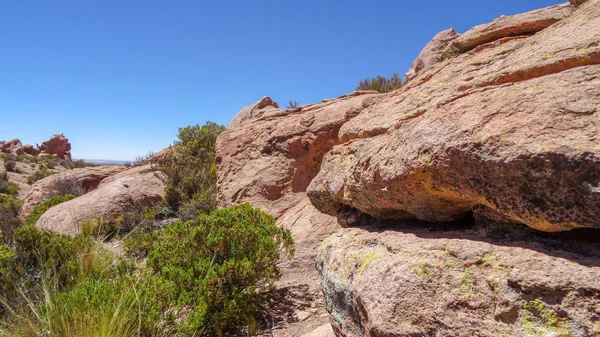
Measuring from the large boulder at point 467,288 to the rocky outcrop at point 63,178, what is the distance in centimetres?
1363

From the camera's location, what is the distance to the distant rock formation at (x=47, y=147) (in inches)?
1742

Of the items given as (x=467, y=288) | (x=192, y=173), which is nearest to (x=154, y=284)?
(x=467, y=288)

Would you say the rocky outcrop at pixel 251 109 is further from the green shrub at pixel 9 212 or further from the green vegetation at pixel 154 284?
the green vegetation at pixel 154 284

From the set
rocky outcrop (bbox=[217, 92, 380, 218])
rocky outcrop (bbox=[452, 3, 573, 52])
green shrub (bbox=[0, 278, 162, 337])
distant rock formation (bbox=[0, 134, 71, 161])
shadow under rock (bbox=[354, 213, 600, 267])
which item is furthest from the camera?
distant rock formation (bbox=[0, 134, 71, 161])

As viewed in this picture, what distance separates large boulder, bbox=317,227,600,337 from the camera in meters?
1.70

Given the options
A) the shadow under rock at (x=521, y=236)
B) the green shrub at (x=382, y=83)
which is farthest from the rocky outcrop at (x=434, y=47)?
the shadow under rock at (x=521, y=236)

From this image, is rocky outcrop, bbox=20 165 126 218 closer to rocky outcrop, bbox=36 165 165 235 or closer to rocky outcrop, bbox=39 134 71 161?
rocky outcrop, bbox=36 165 165 235

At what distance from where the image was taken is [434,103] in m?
3.01

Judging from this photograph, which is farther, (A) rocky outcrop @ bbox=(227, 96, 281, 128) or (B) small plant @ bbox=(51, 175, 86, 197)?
(A) rocky outcrop @ bbox=(227, 96, 281, 128)

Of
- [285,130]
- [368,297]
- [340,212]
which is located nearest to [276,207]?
[285,130]

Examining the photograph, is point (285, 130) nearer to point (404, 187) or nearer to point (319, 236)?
point (319, 236)

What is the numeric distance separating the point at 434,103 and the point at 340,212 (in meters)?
1.45

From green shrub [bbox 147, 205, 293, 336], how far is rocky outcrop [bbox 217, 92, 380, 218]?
7.51ft

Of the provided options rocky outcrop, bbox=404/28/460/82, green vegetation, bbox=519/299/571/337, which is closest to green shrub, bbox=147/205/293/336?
green vegetation, bbox=519/299/571/337
